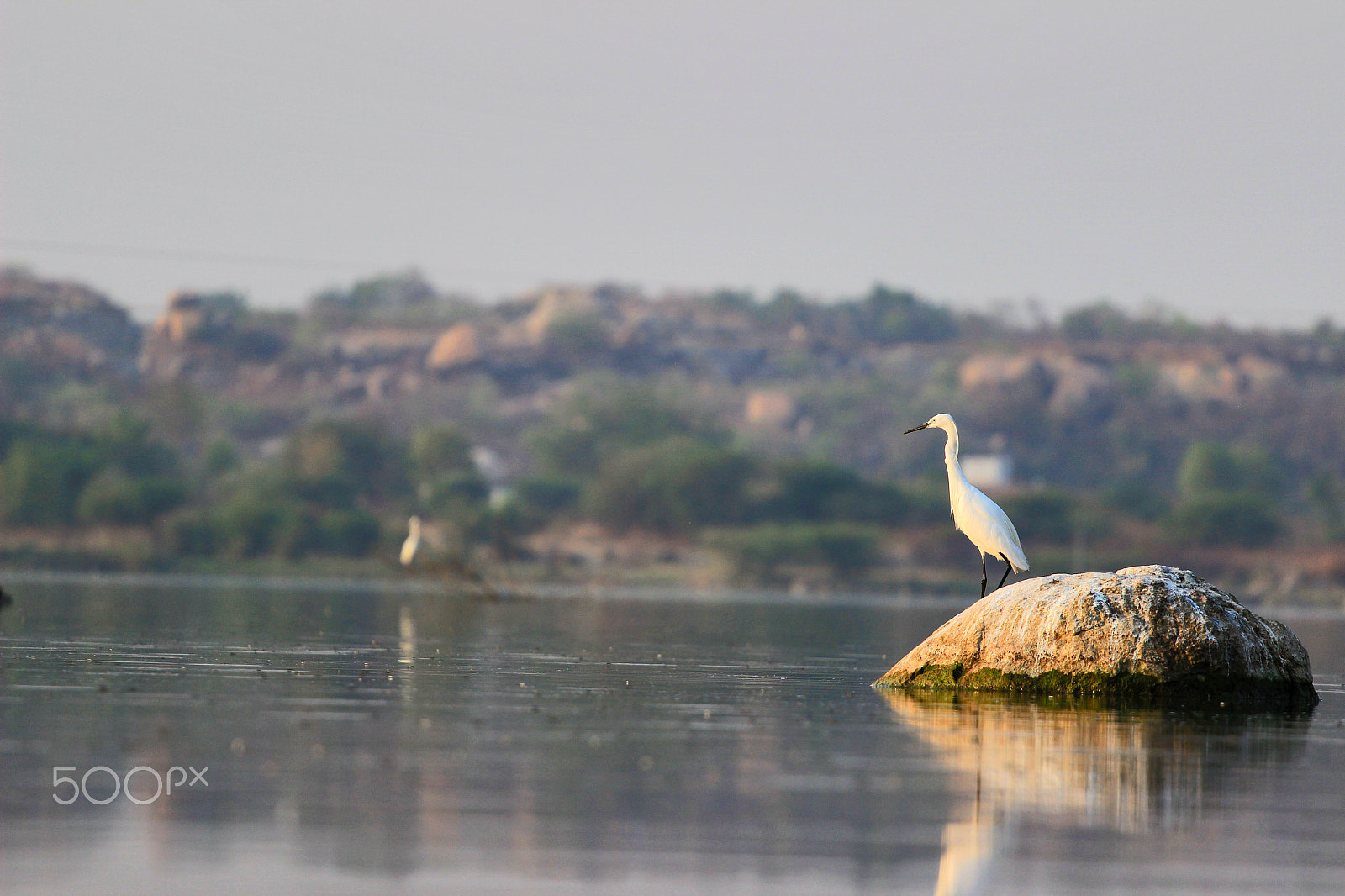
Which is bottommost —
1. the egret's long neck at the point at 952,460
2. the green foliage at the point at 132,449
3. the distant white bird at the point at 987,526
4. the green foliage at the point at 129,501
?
the distant white bird at the point at 987,526

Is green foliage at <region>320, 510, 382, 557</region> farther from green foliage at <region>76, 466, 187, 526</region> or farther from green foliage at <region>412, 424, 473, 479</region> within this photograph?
green foliage at <region>412, 424, 473, 479</region>

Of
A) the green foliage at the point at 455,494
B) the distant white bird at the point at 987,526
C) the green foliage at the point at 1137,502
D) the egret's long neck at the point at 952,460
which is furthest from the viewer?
the green foliage at the point at 1137,502

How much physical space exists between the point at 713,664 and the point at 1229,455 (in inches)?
5815

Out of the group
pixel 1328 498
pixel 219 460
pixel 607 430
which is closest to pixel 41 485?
pixel 219 460

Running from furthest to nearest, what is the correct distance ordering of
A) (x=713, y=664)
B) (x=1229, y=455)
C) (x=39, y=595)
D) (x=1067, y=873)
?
1. (x=1229, y=455)
2. (x=39, y=595)
3. (x=713, y=664)
4. (x=1067, y=873)

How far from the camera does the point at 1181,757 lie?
14.1 m

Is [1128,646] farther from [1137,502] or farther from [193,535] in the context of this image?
[1137,502]

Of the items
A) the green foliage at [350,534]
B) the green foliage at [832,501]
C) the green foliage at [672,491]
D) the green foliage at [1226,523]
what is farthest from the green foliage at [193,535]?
the green foliage at [1226,523]

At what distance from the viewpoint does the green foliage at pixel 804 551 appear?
125 meters

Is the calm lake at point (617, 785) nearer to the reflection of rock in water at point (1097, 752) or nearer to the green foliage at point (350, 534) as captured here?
the reflection of rock in water at point (1097, 752)

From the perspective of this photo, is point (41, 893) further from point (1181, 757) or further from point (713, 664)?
point (713, 664)

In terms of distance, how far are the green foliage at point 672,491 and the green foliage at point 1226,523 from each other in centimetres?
3026

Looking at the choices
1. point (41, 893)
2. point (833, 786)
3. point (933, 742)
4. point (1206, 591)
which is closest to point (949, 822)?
point (833, 786)

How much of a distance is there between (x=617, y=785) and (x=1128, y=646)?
28.7 ft
